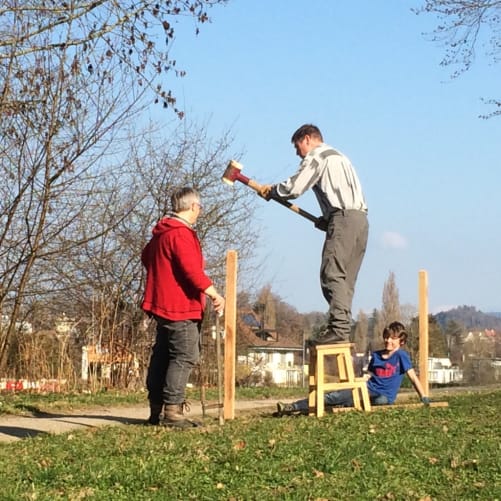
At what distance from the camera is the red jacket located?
7109 millimetres

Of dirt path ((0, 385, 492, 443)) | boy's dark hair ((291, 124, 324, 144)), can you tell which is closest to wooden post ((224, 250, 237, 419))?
dirt path ((0, 385, 492, 443))

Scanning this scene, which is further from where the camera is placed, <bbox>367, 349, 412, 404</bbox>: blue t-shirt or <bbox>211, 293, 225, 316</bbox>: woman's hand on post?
<bbox>367, 349, 412, 404</bbox>: blue t-shirt

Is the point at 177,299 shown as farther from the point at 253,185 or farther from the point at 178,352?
the point at 253,185

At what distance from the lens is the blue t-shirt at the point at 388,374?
915 cm

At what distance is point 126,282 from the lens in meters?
15.7

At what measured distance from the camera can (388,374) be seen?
9180mm

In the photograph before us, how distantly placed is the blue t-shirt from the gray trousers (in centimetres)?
146

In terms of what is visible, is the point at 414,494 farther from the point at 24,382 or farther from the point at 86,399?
the point at 24,382

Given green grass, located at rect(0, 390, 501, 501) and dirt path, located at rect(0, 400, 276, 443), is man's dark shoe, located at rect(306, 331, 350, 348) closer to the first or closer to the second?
green grass, located at rect(0, 390, 501, 501)

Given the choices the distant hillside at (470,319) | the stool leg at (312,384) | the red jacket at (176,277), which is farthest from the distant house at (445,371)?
the red jacket at (176,277)

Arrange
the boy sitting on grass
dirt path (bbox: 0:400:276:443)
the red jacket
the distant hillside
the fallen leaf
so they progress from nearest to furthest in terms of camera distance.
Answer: the fallen leaf → the red jacket → dirt path (bbox: 0:400:276:443) → the boy sitting on grass → the distant hillside

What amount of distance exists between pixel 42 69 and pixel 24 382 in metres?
4.78

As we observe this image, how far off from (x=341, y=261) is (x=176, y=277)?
4.73 feet

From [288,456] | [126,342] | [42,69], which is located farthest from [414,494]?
[126,342]
